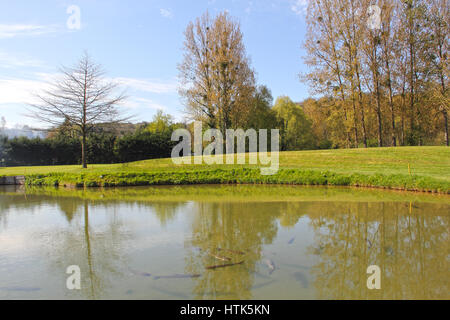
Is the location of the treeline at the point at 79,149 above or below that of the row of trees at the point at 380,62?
below

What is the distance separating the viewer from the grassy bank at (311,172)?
47.2 feet

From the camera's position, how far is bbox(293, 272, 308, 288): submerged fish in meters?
4.02

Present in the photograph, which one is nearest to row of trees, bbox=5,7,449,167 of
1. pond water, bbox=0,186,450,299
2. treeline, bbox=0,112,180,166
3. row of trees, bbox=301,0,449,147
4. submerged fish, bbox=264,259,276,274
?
row of trees, bbox=301,0,449,147

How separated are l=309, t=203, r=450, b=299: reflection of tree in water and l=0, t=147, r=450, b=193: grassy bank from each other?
581 cm

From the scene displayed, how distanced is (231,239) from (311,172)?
10536 millimetres

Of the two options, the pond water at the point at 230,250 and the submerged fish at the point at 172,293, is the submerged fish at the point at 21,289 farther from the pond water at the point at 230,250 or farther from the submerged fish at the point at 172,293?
the submerged fish at the point at 172,293

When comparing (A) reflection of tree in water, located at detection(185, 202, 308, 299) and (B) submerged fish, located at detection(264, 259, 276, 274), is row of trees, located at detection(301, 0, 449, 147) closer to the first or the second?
(A) reflection of tree in water, located at detection(185, 202, 308, 299)

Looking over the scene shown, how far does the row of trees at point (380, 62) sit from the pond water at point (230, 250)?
1425cm

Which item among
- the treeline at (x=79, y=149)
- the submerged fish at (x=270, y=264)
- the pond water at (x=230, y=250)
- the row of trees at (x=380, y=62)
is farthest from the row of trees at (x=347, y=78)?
the submerged fish at (x=270, y=264)

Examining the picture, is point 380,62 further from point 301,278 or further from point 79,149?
point 79,149

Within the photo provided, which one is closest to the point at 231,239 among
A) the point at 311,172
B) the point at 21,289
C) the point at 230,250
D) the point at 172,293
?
the point at 230,250

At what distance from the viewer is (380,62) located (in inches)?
896
